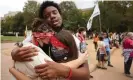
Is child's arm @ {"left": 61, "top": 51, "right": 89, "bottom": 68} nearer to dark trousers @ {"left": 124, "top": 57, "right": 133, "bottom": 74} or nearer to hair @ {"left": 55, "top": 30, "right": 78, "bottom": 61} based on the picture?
hair @ {"left": 55, "top": 30, "right": 78, "bottom": 61}

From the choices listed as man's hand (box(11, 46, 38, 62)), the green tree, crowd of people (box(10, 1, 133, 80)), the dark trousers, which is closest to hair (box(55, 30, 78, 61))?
crowd of people (box(10, 1, 133, 80))

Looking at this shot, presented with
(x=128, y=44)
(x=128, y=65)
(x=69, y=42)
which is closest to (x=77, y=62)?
(x=69, y=42)

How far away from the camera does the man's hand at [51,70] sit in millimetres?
1832

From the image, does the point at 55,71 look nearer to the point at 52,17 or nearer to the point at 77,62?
the point at 77,62

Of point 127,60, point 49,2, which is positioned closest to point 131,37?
point 127,60

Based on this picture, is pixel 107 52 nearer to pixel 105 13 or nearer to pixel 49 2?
pixel 49 2

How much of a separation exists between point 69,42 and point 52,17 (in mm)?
281

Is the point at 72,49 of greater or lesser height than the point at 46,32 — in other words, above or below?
below

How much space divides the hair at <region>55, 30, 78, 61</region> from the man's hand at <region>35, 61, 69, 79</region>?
0.16m

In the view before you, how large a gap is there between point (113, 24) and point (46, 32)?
61.2 meters

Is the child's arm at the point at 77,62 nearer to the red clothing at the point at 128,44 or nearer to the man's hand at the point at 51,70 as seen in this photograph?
the man's hand at the point at 51,70

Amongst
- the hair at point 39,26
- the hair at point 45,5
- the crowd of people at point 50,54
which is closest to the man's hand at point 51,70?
the crowd of people at point 50,54

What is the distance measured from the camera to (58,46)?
200 centimetres

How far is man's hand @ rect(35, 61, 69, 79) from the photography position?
183cm
